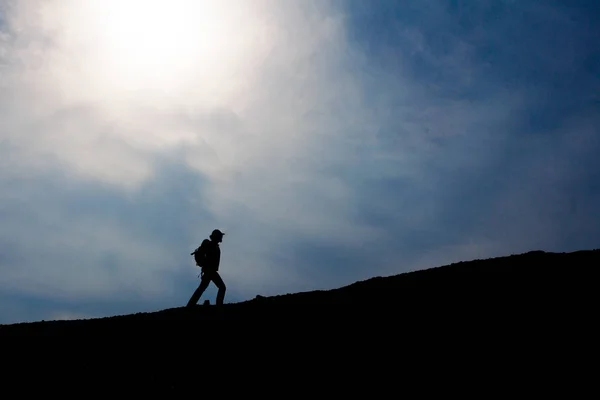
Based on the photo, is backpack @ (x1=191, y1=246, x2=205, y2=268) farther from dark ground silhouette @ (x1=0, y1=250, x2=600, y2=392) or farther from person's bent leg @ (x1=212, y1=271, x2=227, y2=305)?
dark ground silhouette @ (x1=0, y1=250, x2=600, y2=392)

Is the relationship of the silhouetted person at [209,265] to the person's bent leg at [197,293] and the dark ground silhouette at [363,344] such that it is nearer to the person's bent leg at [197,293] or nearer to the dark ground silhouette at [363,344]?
the person's bent leg at [197,293]

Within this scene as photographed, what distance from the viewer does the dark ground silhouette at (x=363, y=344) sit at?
27.5 feet

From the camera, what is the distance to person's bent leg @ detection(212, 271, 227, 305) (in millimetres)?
15983

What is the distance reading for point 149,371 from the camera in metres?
9.90

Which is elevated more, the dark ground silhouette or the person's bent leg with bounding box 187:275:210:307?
the person's bent leg with bounding box 187:275:210:307

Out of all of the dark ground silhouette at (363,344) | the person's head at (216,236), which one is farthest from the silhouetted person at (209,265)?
the dark ground silhouette at (363,344)

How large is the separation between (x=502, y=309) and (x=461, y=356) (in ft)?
8.28

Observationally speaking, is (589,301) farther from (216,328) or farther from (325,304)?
(216,328)

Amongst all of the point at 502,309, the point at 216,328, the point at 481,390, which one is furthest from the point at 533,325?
the point at 216,328

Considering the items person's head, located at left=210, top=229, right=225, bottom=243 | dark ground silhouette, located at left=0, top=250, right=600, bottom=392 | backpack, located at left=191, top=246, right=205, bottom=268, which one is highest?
person's head, located at left=210, top=229, right=225, bottom=243

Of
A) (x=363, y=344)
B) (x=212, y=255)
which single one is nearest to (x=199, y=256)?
(x=212, y=255)

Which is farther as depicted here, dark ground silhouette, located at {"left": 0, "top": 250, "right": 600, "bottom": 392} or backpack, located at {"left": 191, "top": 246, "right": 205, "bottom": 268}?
backpack, located at {"left": 191, "top": 246, "right": 205, "bottom": 268}

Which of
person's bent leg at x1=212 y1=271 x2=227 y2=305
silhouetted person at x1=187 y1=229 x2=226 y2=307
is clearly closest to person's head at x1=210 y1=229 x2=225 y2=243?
silhouetted person at x1=187 y1=229 x2=226 y2=307

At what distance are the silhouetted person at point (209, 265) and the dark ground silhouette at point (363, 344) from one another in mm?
1649
